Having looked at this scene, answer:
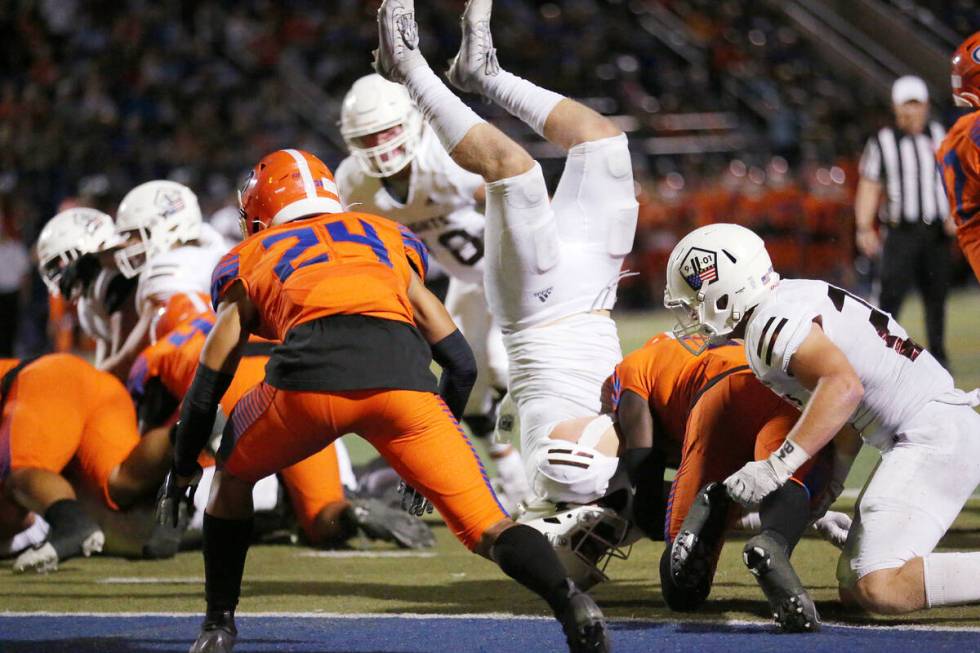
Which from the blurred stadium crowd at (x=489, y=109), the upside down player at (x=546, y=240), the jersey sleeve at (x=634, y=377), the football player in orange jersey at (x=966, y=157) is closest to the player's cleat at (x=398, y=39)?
the upside down player at (x=546, y=240)

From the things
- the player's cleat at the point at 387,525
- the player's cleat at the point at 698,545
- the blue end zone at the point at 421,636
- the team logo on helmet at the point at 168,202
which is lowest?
the player's cleat at the point at 387,525

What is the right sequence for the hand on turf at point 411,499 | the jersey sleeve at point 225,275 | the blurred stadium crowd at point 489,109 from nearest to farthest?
the jersey sleeve at point 225,275 → the hand on turf at point 411,499 → the blurred stadium crowd at point 489,109

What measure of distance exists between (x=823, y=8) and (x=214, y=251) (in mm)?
17622

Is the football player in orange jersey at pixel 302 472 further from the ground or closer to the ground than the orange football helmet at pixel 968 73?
closer to the ground

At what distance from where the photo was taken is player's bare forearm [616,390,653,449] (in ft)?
16.1

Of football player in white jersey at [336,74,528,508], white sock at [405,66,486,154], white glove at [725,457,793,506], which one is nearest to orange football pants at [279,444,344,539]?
football player in white jersey at [336,74,528,508]

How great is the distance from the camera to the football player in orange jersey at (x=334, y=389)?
3.73m

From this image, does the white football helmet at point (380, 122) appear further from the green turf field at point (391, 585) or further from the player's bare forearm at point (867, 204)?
the player's bare forearm at point (867, 204)

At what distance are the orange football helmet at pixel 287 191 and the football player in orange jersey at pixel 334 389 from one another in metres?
0.08

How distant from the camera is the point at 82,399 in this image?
20.1ft

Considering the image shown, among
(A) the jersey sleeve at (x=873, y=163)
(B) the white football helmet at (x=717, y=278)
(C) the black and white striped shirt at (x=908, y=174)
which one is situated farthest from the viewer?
(A) the jersey sleeve at (x=873, y=163)

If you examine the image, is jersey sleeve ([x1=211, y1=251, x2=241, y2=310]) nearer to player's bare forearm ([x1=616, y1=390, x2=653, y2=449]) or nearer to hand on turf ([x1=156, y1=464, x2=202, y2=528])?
hand on turf ([x1=156, y1=464, x2=202, y2=528])

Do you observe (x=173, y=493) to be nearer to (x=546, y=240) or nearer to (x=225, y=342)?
(x=225, y=342)

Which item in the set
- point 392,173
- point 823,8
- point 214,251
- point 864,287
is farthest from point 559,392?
point 823,8
